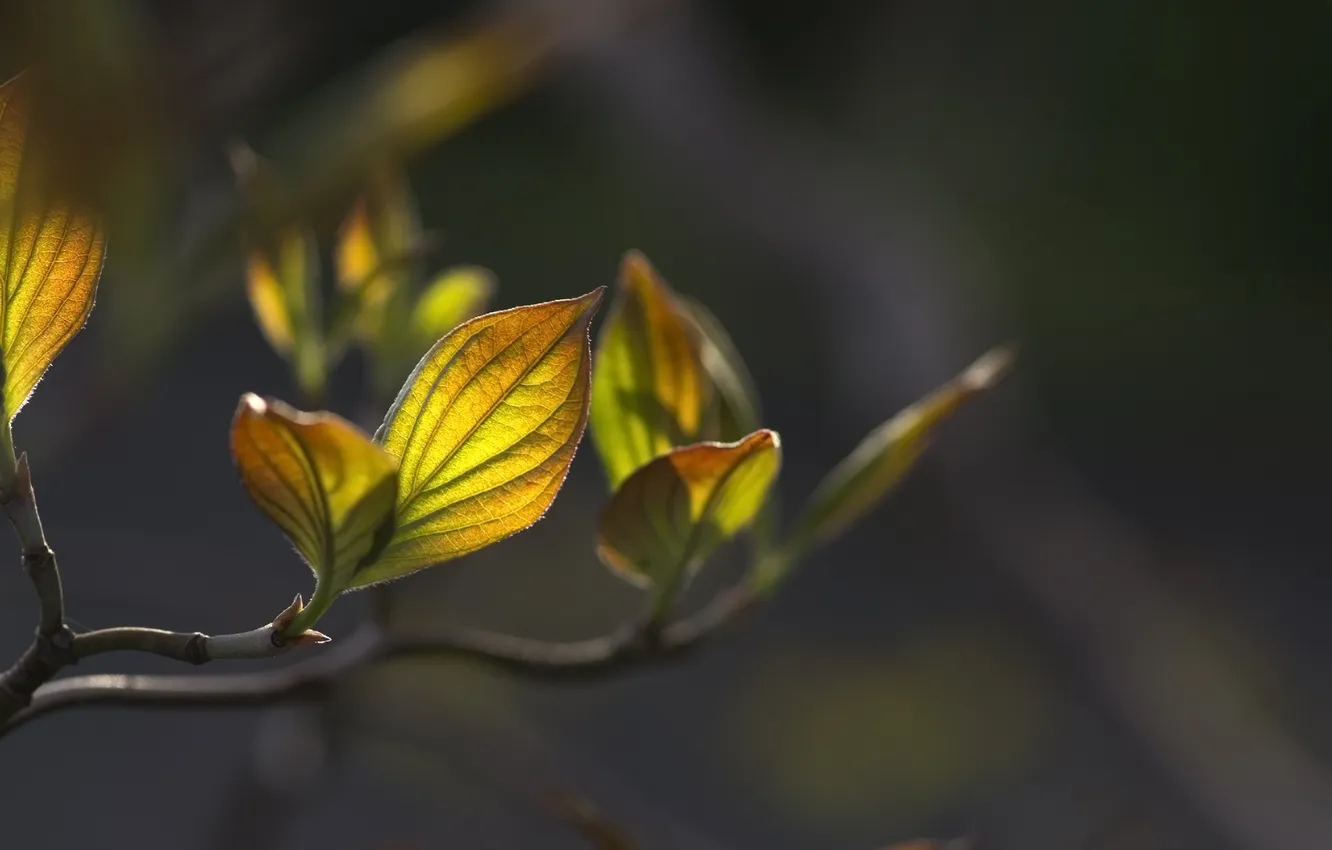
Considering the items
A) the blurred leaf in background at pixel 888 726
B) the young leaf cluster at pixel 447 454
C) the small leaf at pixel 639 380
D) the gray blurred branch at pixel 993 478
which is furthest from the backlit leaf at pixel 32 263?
the blurred leaf in background at pixel 888 726

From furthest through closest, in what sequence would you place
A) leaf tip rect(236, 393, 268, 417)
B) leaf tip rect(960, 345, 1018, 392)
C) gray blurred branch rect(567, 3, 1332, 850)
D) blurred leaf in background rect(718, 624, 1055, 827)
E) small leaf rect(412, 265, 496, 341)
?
blurred leaf in background rect(718, 624, 1055, 827) → gray blurred branch rect(567, 3, 1332, 850) → small leaf rect(412, 265, 496, 341) → leaf tip rect(960, 345, 1018, 392) → leaf tip rect(236, 393, 268, 417)

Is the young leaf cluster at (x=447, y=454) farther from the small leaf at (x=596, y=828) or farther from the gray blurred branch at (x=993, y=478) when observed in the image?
the gray blurred branch at (x=993, y=478)

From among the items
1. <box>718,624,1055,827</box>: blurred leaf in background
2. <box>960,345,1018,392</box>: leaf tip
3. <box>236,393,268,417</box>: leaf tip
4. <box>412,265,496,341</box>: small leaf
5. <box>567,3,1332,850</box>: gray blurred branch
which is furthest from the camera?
<box>718,624,1055,827</box>: blurred leaf in background

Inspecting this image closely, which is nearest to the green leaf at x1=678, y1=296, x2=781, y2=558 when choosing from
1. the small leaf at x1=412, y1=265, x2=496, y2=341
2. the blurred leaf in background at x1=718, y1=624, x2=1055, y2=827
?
the small leaf at x1=412, y1=265, x2=496, y2=341

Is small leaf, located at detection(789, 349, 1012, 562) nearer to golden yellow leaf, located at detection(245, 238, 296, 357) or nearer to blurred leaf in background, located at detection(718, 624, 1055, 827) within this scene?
golden yellow leaf, located at detection(245, 238, 296, 357)

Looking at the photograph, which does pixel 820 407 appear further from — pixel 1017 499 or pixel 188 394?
pixel 1017 499
